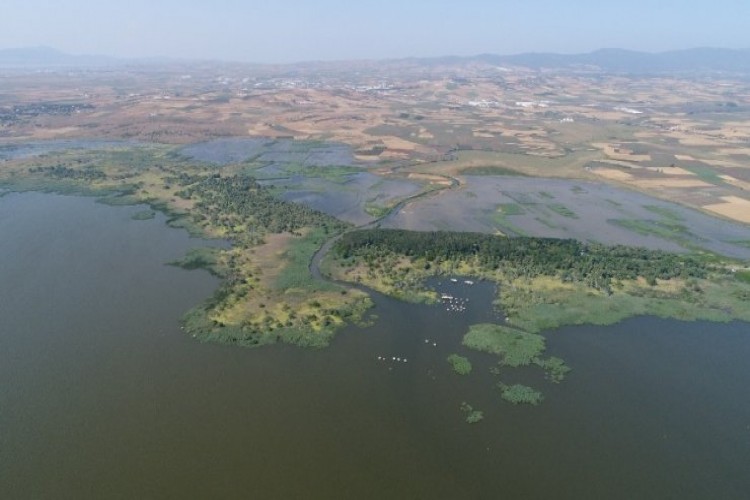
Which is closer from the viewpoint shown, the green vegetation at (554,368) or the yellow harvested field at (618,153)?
the green vegetation at (554,368)

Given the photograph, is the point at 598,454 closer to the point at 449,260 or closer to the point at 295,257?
the point at 449,260

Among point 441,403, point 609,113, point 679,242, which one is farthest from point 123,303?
point 609,113

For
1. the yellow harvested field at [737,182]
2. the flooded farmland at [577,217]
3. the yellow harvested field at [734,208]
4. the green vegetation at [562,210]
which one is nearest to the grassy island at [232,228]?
the flooded farmland at [577,217]

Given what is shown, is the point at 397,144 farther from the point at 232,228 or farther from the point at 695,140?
the point at 695,140

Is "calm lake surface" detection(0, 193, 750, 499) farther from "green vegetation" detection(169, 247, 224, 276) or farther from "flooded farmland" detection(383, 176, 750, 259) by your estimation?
"flooded farmland" detection(383, 176, 750, 259)

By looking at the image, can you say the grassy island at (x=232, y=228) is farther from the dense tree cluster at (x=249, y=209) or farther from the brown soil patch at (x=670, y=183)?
the brown soil patch at (x=670, y=183)

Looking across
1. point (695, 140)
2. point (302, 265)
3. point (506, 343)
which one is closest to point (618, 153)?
point (695, 140)
